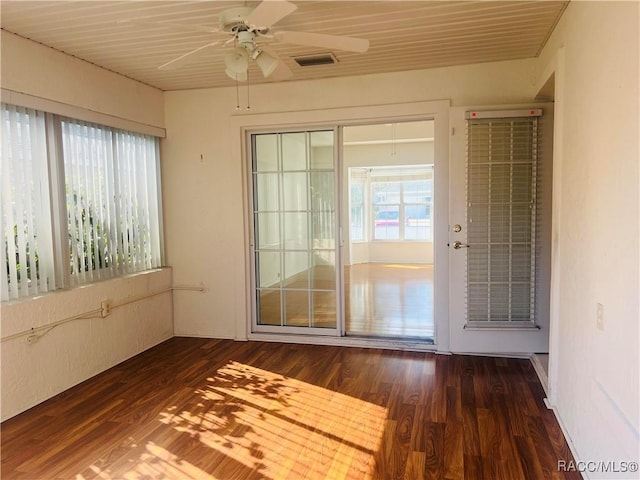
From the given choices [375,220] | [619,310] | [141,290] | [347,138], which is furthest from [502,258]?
[375,220]

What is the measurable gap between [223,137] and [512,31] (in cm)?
286

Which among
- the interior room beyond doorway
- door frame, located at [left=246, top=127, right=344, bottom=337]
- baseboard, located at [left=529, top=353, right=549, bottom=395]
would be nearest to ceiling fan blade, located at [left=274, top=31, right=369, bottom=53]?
door frame, located at [left=246, top=127, right=344, bottom=337]

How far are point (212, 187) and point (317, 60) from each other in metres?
1.77

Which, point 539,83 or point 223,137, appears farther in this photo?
point 223,137

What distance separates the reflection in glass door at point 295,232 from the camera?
175 inches

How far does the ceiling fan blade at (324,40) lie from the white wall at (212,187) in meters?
1.69

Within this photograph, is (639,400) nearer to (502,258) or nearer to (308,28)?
(502,258)

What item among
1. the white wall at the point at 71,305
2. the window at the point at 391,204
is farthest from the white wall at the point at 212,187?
the window at the point at 391,204

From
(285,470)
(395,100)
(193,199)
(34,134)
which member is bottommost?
(285,470)

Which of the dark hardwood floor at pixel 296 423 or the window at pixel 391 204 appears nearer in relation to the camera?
the dark hardwood floor at pixel 296 423

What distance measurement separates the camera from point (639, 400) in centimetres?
159

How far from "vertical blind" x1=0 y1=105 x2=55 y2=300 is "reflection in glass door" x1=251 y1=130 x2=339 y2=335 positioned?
1.94 m

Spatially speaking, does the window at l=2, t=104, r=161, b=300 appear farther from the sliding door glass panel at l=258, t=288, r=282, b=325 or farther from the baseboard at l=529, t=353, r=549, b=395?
the baseboard at l=529, t=353, r=549, b=395

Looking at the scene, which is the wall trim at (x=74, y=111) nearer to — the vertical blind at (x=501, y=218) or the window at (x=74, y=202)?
the window at (x=74, y=202)
